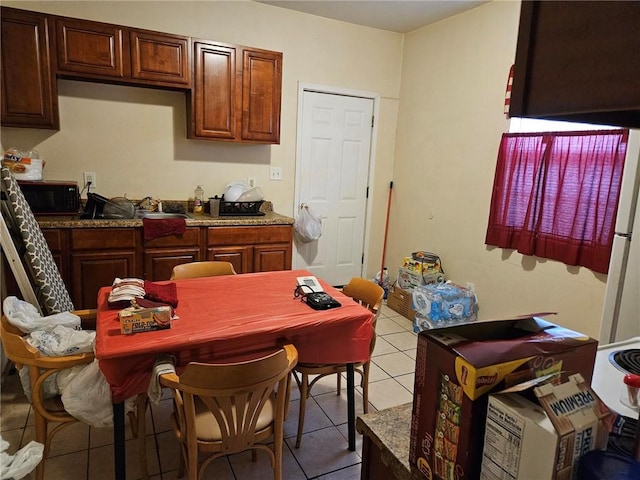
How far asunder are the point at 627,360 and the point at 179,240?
2.92 m

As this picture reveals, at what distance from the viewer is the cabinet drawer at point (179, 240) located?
10.5 ft

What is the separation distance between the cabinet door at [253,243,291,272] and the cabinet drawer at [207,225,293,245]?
0.06 m

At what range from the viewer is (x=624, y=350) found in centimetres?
126

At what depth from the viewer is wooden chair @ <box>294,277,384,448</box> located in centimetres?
205

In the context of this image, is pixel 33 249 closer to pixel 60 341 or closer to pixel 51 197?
pixel 51 197

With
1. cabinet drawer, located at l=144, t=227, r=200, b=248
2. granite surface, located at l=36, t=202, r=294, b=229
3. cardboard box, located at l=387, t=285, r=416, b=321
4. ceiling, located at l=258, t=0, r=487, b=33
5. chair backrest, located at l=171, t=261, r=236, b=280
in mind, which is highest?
ceiling, located at l=258, t=0, r=487, b=33

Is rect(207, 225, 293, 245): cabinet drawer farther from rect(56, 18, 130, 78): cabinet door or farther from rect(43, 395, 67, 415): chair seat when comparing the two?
rect(43, 395, 67, 415): chair seat

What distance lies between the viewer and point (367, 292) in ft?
7.82

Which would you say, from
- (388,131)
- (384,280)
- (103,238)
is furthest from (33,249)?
(388,131)

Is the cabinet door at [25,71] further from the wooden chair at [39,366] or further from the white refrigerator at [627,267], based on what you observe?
the white refrigerator at [627,267]

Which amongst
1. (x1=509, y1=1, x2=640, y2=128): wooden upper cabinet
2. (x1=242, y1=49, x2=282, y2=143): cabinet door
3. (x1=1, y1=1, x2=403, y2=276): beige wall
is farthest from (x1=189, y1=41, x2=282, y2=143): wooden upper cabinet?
(x1=509, y1=1, x2=640, y2=128): wooden upper cabinet

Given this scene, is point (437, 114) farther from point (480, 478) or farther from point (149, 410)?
point (480, 478)

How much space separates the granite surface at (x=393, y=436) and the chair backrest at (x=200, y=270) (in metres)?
1.79

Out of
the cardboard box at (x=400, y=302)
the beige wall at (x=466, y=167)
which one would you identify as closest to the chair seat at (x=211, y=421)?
the beige wall at (x=466, y=167)
